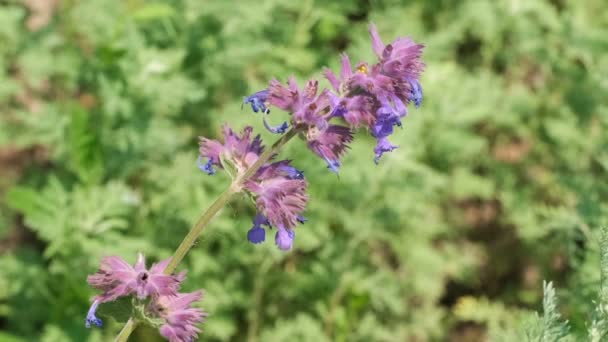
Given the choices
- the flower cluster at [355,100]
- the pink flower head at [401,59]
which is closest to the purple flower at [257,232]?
the flower cluster at [355,100]

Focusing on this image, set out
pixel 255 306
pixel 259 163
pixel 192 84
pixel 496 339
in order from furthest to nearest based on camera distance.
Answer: pixel 255 306 → pixel 192 84 → pixel 496 339 → pixel 259 163

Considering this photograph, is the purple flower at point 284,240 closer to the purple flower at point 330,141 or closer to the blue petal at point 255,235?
the blue petal at point 255,235

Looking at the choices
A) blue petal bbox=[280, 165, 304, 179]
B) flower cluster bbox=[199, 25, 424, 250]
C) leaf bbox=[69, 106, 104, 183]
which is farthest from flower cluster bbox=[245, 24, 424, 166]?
leaf bbox=[69, 106, 104, 183]

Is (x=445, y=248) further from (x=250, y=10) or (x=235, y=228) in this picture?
(x=250, y=10)

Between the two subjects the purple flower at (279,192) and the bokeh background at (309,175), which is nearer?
the purple flower at (279,192)

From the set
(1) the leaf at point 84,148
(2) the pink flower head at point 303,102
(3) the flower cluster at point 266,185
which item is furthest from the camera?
(1) the leaf at point 84,148

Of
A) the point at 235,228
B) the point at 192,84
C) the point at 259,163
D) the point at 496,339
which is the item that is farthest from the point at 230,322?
the point at 259,163

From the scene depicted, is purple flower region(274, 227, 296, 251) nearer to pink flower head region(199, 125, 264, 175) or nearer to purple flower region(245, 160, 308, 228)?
purple flower region(245, 160, 308, 228)
